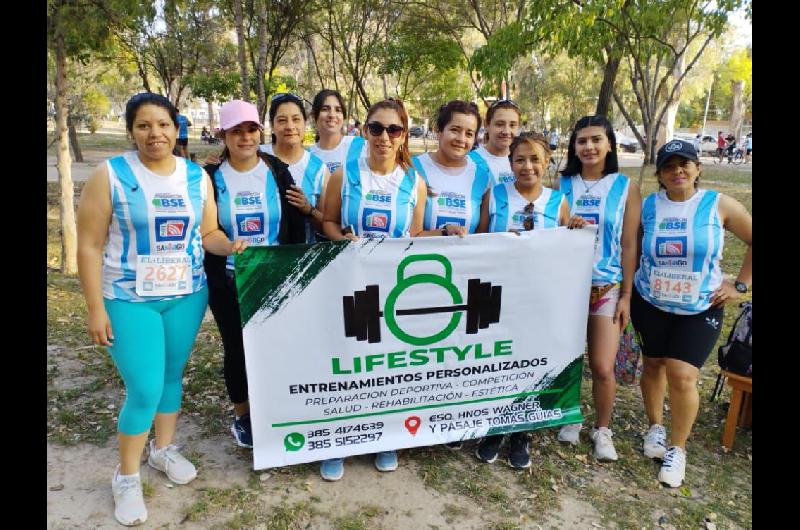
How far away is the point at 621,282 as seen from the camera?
3.41 metres

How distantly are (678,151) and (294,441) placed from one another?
2.61m

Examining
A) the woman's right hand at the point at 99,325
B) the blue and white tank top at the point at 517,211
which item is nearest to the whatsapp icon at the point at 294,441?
the woman's right hand at the point at 99,325

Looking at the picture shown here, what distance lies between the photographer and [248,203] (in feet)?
10.1

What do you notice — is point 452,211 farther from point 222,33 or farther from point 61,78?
point 222,33

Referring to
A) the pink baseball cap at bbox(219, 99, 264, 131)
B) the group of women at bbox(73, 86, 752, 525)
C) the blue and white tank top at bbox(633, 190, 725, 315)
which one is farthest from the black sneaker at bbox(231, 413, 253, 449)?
the blue and white tank top at bbox(633, 190, 725, 315)

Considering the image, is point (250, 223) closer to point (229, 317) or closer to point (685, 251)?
point (229, 317)

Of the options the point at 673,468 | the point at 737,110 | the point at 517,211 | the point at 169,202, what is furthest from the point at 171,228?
the point at 737,110

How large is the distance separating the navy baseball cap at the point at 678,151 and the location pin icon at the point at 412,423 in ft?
6.48

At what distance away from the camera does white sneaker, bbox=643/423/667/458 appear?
3.54m

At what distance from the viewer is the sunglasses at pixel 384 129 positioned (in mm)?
3072

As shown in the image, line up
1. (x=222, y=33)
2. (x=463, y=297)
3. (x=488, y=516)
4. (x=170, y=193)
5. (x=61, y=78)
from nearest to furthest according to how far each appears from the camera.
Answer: (x=170, y=193) → (x=488, y=516) → (x=463, y=297) → (x=61, y=78) → (x=222, y=33)

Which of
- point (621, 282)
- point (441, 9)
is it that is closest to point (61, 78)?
point (621, 282)

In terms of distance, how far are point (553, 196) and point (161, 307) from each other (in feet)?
7.23

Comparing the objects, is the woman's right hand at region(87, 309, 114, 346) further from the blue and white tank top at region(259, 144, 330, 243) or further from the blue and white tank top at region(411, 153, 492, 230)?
the blue and white tank top at region(411, 153, 492, 230)
